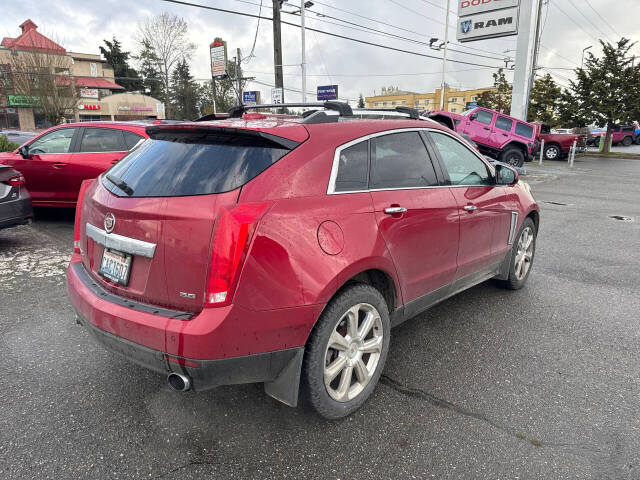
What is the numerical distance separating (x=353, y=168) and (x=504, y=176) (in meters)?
1.89

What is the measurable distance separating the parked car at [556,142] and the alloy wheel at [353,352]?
24.2 metres

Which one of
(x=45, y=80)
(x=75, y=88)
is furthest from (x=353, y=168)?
(x=75, y=88)

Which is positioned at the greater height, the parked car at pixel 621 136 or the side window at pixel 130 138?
the side window at pixel 130 138

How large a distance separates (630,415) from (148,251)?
2793 millimetres

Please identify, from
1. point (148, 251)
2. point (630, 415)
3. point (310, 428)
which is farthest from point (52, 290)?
point (630, 415)

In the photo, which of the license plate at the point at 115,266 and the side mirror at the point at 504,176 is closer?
the license plate at the point at 115,266

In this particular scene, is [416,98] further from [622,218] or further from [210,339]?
[210,339]

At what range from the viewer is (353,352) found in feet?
8.27

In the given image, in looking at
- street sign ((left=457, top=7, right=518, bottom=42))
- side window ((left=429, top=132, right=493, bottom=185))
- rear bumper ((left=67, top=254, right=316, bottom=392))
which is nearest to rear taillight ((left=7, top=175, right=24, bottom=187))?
rear bumper ((left=67, top=254, right=316, bottom=392))

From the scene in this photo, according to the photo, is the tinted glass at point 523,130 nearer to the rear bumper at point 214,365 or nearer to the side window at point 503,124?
the side window at point 503,124

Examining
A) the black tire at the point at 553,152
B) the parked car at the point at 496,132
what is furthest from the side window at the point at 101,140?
the black tire at the point at 553,152

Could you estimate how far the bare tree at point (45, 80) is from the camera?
29.8 metres

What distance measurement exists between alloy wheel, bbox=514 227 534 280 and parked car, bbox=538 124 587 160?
21630 millimetres

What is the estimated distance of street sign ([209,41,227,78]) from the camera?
2928 cm
